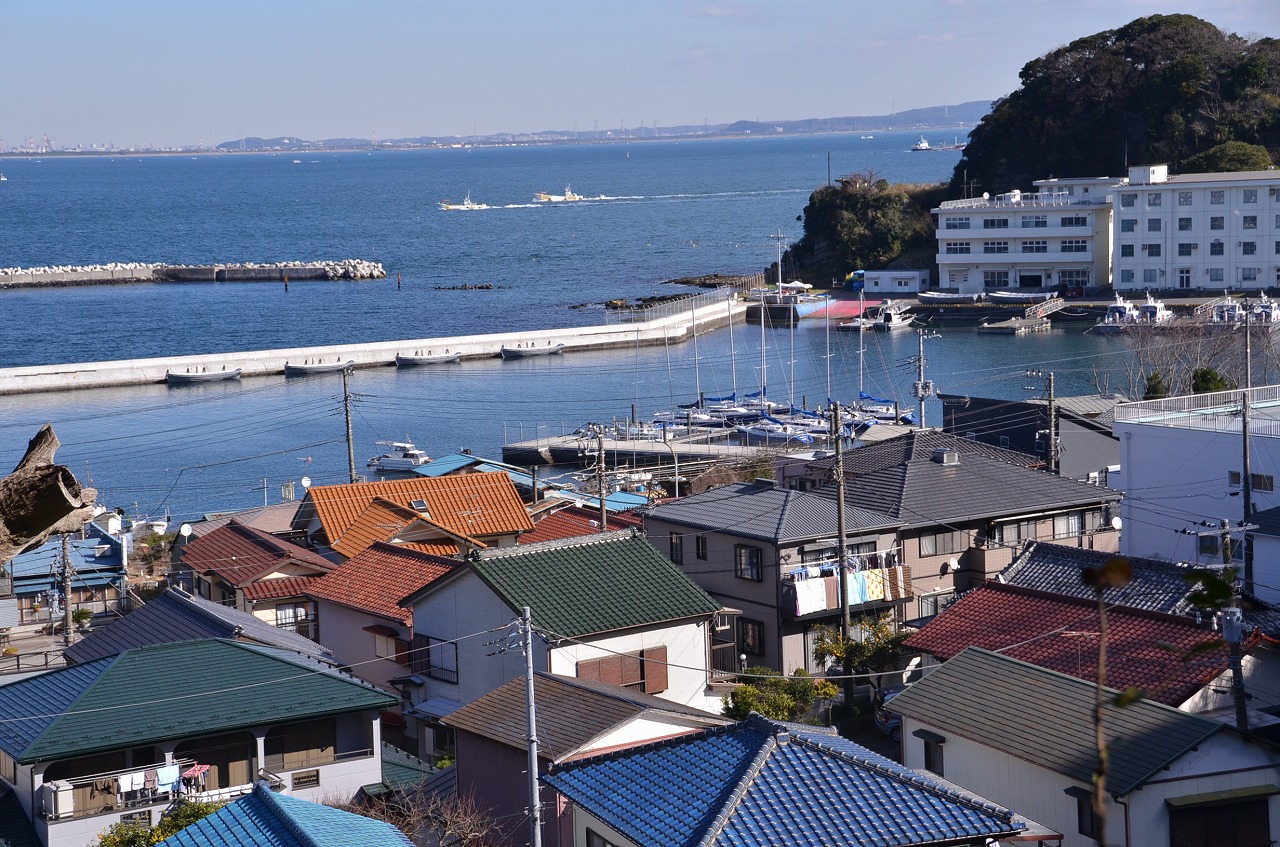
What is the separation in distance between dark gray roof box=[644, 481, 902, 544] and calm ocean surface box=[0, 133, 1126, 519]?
34.9 feet

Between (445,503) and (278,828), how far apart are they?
28.0ft

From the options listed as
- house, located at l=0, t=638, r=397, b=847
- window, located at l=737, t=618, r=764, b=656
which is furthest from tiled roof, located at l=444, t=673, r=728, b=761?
window, located at l=737, t=618, r=764, b=656

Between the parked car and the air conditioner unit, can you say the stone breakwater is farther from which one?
the air conditioner unit

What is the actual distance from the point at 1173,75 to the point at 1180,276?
10234 millimetres

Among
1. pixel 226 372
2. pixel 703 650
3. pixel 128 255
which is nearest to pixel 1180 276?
pixel 226 372

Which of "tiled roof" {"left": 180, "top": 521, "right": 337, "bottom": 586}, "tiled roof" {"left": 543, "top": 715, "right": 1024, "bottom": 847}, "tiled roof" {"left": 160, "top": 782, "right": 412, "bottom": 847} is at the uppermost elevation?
"tiled roof" {"left": 543, "top": 715, "right": 1024, "bottom": 847}

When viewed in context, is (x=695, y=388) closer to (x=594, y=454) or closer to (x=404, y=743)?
(x=594, y=454)

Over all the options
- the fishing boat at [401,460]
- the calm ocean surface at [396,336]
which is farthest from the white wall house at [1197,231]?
the fishing boat at [401,460]

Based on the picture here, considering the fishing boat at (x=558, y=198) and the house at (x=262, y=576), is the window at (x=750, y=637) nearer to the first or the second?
the house at (x=262, y=576)

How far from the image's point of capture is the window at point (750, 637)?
11.4 meters

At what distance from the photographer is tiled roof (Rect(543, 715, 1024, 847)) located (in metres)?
5.13

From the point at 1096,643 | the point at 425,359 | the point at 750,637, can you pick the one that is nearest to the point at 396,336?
the point at 425,359

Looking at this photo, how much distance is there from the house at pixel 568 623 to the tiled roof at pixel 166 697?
130cm

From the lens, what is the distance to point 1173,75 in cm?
4550
